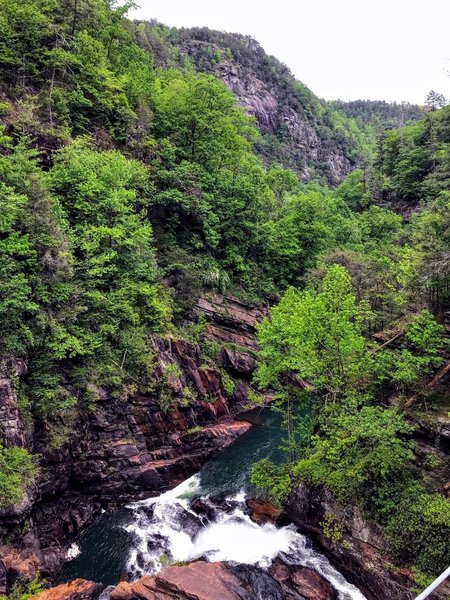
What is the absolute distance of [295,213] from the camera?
158 ft

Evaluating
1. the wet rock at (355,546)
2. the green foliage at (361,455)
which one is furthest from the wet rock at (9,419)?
the wet rock at (355,546)

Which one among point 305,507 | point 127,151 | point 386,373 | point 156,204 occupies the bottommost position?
point 305,507

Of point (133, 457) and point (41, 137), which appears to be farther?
point (41, 137)

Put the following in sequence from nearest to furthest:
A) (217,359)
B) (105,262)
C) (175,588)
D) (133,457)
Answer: (175,588) → (133,457) → (105,262) → (217,359)

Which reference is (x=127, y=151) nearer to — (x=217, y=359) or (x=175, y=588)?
(x=217, y=359)

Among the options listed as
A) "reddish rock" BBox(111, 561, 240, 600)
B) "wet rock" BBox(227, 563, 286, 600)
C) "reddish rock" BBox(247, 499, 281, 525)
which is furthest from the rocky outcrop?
"reddish rock" BBox(247, 499, 281, 525)

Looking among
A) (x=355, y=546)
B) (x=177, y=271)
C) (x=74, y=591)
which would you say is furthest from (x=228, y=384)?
(x=74, y=591)

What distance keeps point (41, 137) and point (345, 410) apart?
2645 centimetres

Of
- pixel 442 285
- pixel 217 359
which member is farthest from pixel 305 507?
pixel 217 359

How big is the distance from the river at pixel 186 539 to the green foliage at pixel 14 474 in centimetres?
429

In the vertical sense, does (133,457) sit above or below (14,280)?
below

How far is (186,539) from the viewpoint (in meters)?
19.9

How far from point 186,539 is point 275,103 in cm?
12873

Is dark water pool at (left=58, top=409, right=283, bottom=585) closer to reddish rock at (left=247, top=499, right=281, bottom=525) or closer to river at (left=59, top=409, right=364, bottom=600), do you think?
river at (left=59, top=409, right=364, bottom=600)
